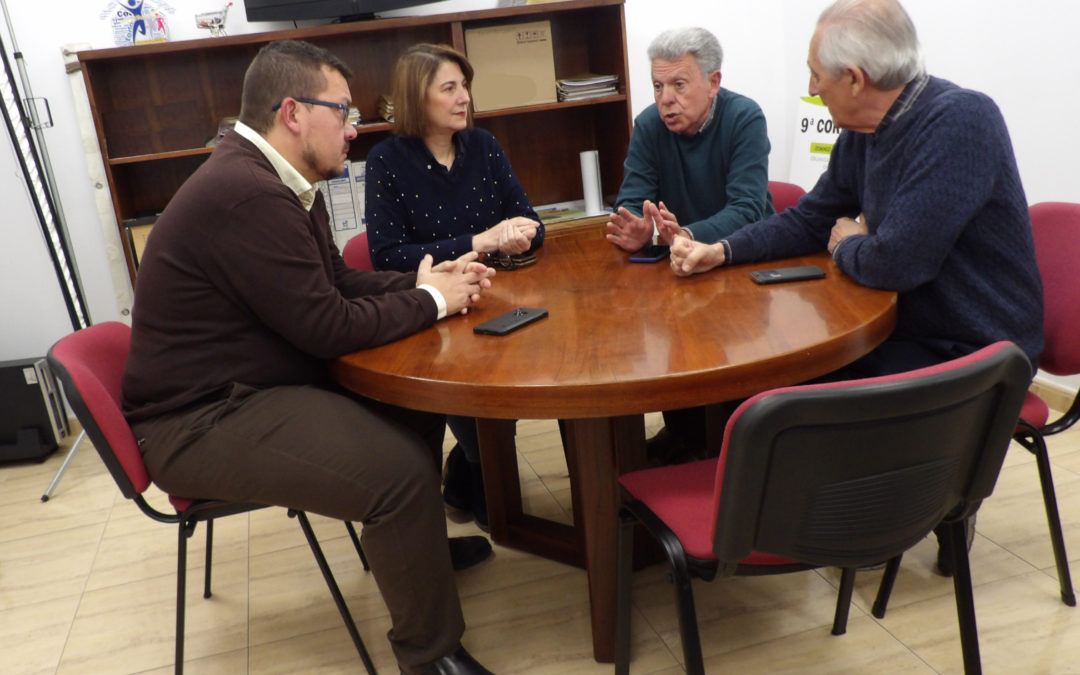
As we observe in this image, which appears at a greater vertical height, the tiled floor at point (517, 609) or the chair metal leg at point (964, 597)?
the chair metal leg at point (964, 597)

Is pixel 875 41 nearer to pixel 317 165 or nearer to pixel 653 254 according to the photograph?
pixel 653 254

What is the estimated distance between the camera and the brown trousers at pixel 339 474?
→ 5.14 feet

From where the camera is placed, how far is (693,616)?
1.29 metres

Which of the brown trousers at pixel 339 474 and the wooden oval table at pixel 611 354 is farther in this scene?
the brown trousers at pixel 339 474

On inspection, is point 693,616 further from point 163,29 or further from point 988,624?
point 163,29

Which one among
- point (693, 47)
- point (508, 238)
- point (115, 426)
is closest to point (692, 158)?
point (693, 47)

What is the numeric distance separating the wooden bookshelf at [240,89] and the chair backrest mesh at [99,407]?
176 centimetres

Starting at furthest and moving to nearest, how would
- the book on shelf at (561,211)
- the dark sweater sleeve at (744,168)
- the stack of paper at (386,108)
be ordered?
1. the book on shelf at (561,211)
2. the stack of paper at (386,108)
3. the dark sweater sleeve at (744,168)

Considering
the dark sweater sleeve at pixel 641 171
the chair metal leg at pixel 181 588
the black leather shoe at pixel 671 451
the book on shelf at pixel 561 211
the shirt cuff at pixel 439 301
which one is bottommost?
the black leather shoe at pixel 671 451

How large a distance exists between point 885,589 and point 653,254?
0.98 meters

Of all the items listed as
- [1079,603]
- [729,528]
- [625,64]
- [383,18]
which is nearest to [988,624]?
[1079,603]

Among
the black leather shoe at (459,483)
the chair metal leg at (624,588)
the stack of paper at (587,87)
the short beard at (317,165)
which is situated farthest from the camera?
the stack of paper at (587,87)

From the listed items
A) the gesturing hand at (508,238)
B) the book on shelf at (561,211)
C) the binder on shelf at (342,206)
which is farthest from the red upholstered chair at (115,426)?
the book on shelf at (561,211)

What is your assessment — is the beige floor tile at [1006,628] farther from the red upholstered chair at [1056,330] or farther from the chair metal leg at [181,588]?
the chair metal leg at [181,588]
